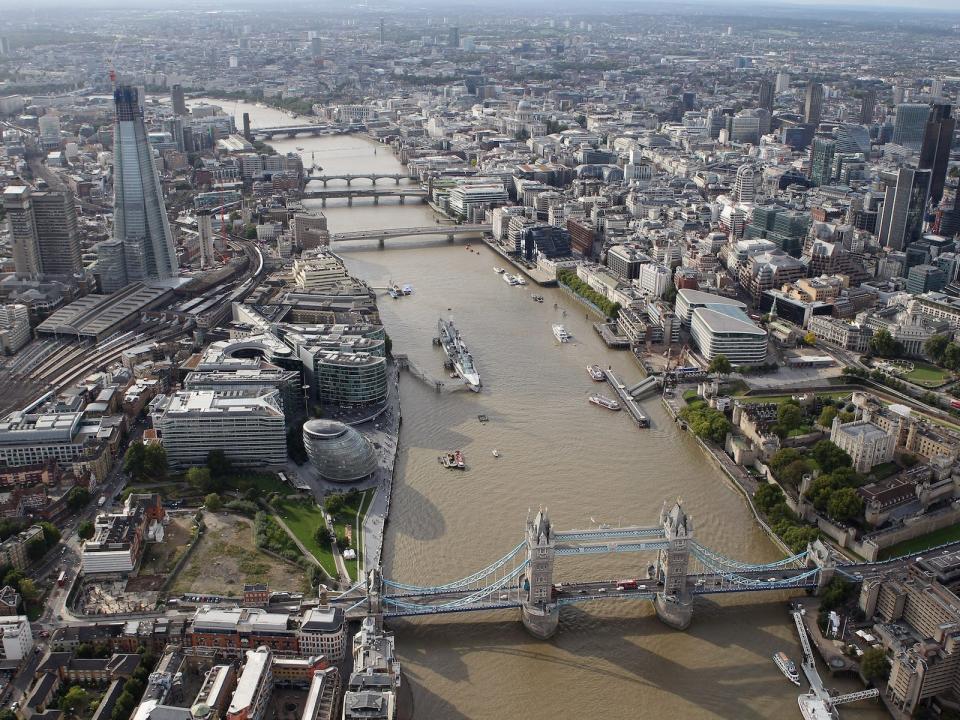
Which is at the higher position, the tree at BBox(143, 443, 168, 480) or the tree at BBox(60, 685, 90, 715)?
the tree at BBox(143, 443, 168, 480)

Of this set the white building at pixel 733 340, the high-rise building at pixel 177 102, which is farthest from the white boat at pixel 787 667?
the high-rise building at pixel 177 102

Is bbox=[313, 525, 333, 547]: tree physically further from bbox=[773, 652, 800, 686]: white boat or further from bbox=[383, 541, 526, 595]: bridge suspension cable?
bbox=[773, 652, 800, 686]: white boat

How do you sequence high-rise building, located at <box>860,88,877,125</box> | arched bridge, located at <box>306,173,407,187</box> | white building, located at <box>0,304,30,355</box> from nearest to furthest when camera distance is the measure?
white building, located at <box>0,304,30,355</box>
arched bridge, located at <box>306,173,407,187</box>
high-rise building, located at <box>860,88,877,125</box>

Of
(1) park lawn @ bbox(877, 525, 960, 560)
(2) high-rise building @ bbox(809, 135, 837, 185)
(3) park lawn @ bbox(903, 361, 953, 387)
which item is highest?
(2) high-rise building @ bbox(809, 135, 837, 185)

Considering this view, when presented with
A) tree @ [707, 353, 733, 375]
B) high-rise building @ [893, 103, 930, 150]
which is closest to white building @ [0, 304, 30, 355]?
tree @ [707, 353, 733, 375]

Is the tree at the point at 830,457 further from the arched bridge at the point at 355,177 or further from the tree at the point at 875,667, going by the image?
the arched bridge at the point at 355,177

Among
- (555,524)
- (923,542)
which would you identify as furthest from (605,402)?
(923,542)

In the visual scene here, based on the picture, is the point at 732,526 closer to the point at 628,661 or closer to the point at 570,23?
the point at 628,661
